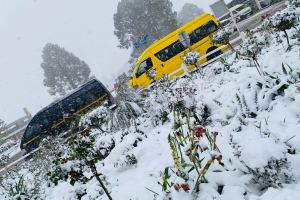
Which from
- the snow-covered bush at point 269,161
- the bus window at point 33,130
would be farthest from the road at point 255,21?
the bus window at point 33,130

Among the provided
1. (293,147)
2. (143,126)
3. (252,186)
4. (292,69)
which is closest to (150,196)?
(252,186)

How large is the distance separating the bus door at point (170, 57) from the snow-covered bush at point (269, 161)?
24.6ft

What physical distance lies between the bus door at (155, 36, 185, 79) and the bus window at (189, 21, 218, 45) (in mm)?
872

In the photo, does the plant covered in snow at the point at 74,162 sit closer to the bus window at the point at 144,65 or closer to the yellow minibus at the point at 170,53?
the yellow minibus at the point at 170,53

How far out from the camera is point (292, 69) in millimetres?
2660

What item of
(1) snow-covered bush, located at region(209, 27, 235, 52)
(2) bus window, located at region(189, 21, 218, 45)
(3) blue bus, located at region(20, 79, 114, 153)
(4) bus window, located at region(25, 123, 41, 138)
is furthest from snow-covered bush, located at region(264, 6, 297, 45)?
(4) bus window, located at region(25, 123, 41, 138)

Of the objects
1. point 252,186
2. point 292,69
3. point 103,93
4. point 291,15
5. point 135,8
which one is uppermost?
point 135,8

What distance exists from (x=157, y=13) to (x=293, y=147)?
31912 millimetres

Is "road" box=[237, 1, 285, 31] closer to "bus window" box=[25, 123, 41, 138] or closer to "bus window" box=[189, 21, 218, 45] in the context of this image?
"bus window" box=[189, 21, 218, 45]

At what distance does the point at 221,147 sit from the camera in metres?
2.13

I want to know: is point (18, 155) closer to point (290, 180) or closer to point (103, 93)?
point (103, 93)

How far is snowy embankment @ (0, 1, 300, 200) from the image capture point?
4.78 ft

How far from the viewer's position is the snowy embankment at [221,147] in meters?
1.46

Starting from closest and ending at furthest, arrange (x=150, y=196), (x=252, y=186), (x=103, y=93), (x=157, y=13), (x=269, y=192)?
(x=269, y=192), (x=252, y=186), (x=150, y=196), (x=103, y=93), (x=157, y=13)
